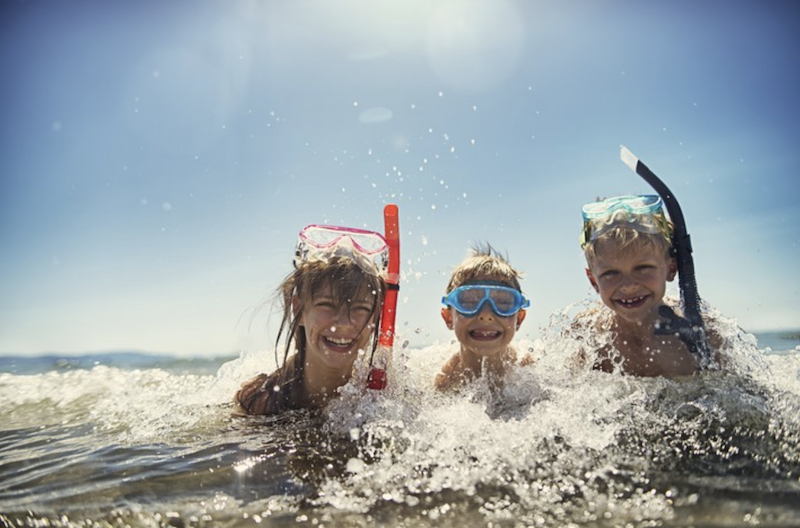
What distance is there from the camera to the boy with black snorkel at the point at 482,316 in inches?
175

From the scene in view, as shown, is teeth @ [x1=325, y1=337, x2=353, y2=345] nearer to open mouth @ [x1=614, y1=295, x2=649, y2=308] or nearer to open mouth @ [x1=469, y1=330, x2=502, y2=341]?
open mouth @ [x1=469, y1=330, x2=502, y2=341]

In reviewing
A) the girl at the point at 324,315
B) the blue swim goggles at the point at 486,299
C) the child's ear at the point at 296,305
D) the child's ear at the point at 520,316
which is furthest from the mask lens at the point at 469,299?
the child's ear at the point at 296,305

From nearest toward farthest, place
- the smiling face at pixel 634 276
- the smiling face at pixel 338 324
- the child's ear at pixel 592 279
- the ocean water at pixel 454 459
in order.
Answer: the ocean water at pixel 454 459 → the smiling face at pixel 338 324 → the smiling face at pixel 634 276 → the child's ear at pixel 592 279

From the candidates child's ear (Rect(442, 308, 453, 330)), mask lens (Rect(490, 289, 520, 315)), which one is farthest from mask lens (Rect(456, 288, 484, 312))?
child's ear (Rect(442, 308, 453, 330))

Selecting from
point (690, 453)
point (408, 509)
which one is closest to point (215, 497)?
point (408, 509)

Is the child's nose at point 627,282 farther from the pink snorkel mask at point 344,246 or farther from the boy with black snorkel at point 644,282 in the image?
the pink snorkel mask at point 344,246

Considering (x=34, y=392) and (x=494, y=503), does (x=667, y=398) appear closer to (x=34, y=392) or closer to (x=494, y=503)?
(x=494, y=503)

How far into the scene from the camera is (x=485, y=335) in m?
4.46

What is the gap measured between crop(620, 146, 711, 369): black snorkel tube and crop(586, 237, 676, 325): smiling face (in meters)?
0.14

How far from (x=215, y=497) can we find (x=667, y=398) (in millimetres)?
3032

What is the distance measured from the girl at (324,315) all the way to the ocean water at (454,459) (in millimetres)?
324

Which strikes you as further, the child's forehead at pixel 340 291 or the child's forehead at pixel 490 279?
the child's forehead at pixel 490 279

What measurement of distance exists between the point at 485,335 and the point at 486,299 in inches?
13.0

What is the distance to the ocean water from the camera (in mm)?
1971
